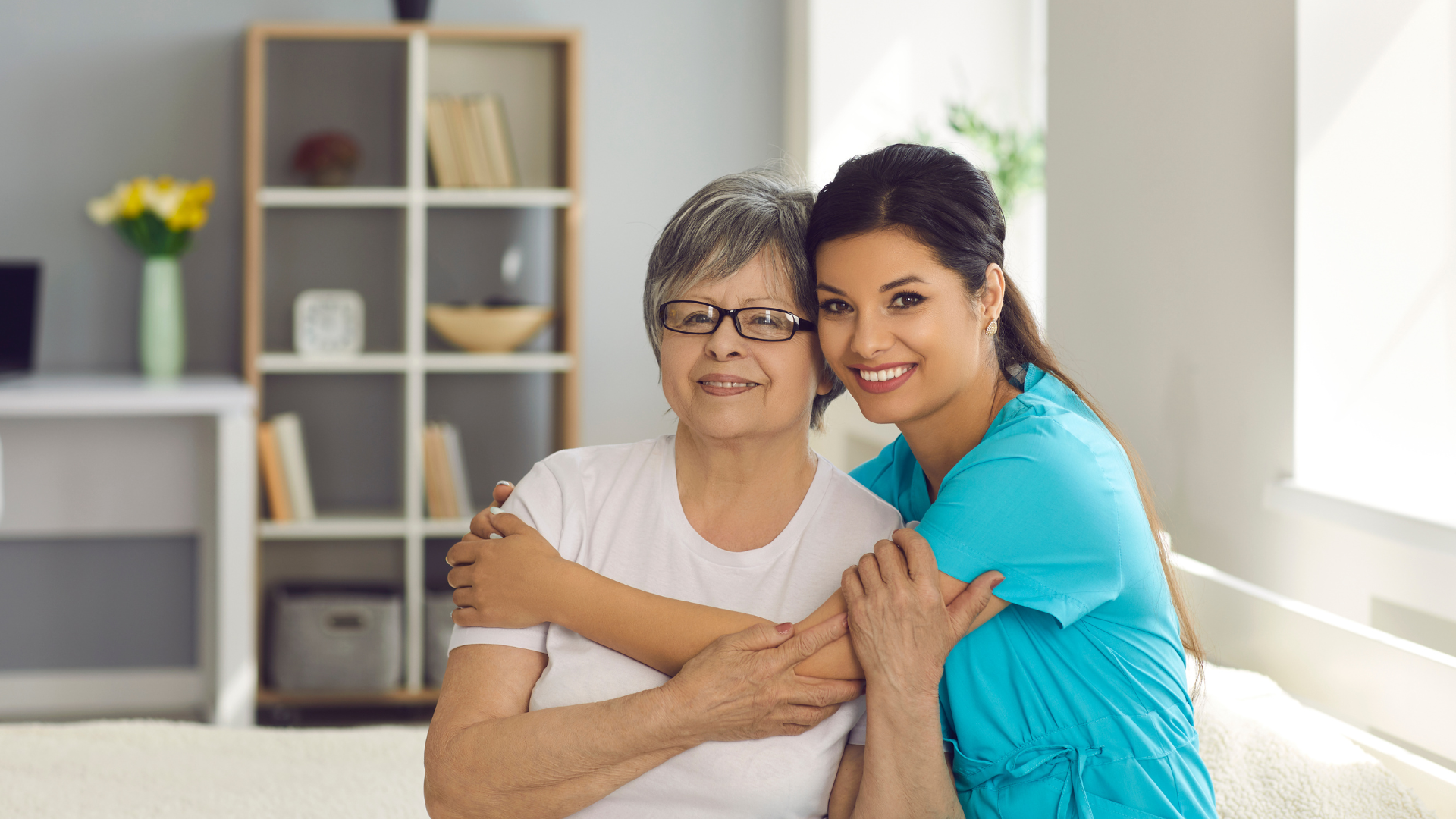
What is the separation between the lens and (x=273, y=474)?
3.16m

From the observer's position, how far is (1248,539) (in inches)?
63.7

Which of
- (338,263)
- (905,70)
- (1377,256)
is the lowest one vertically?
(1377,256)

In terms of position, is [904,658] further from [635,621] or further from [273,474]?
[273,474]

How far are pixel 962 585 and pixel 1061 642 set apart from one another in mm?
132

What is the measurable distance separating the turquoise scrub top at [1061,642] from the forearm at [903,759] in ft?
0.19

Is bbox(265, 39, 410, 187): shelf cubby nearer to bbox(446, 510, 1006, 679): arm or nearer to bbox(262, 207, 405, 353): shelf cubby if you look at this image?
bbox(262, 207, 405, 353): shelf cubby

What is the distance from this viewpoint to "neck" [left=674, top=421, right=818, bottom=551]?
4.07 ft

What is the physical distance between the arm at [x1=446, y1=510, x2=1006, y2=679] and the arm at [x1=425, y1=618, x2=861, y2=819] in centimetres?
2

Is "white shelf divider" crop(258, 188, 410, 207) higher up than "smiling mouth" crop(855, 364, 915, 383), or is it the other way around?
"white shelf divider" crop(258, 188, 410, 207)

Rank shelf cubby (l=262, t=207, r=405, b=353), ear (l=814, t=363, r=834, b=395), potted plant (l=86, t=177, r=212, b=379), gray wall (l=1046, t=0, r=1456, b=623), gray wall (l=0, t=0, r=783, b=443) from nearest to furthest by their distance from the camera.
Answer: ear (l=814, t=363, r=834, b=395) < gray wall (l=1046, t=0, r=1456, b=623) < potted plant (l=86, t=177, r=212, b=379) < gray wall (l=0, t=0, r=783, b=443) < shelf cubby (l=262, t=207, r=405, b=353)

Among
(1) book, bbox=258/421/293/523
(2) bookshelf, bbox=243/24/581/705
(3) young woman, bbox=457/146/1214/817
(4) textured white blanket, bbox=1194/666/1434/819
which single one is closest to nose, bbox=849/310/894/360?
(3) young woman, bbox=457/146/1214/817

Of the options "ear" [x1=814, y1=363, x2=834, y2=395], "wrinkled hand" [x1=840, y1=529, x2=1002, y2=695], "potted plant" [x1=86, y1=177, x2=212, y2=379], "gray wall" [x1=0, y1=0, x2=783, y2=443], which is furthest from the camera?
"gray wall" [x1=0, y1=0, x2=783, y2=443]

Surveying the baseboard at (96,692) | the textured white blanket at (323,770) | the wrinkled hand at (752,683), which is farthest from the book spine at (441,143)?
the wrinkled hand at (752,683)

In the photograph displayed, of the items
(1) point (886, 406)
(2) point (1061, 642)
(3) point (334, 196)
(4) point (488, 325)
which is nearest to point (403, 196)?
(3) point (334, 196)
